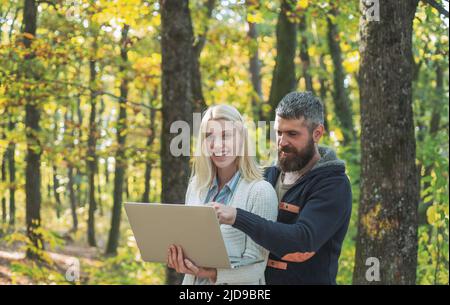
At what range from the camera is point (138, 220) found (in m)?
3.22

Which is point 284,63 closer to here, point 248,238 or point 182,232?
point 248,238

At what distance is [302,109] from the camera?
3.28m

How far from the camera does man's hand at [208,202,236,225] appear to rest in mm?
3008

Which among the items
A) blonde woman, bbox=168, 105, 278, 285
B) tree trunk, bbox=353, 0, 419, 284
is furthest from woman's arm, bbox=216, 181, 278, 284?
tree trunk, bbox=353, 0, 419, 284

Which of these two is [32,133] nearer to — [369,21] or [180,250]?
[369,21]

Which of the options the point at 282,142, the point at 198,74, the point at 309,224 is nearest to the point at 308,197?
the point at 309,224

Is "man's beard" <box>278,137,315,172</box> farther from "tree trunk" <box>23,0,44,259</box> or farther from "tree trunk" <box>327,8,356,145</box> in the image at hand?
"tree trunk" <box>327,8,356,145</box>

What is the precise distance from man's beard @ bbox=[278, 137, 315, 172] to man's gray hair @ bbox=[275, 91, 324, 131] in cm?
10

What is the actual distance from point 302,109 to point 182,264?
36.8 inches

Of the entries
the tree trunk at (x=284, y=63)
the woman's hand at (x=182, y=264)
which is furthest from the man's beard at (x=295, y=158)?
the tree trunk at (x=284, y=63)

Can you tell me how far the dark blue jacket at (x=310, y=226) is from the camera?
299cm

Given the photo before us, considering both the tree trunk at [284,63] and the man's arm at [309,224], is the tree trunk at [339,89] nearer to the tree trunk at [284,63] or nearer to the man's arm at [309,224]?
the tree trunk at [284,63]

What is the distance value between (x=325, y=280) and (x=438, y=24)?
346 inches
